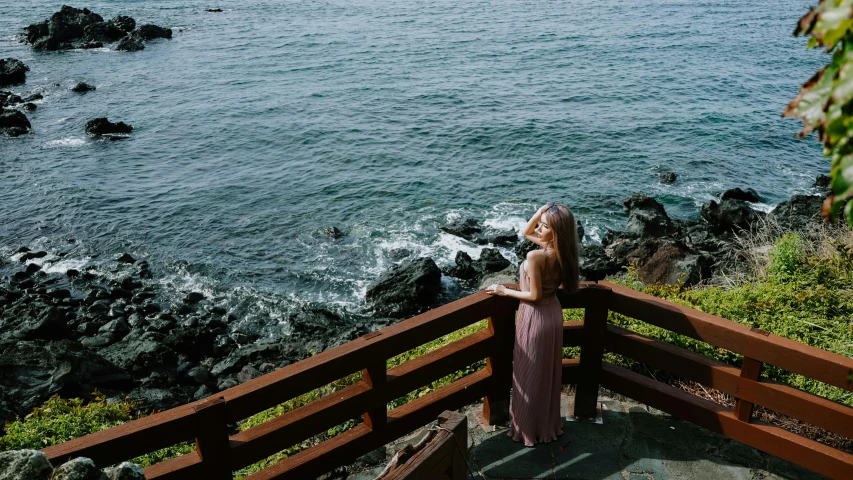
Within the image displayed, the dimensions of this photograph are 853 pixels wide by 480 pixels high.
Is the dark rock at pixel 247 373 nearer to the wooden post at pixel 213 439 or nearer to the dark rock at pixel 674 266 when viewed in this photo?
the wooden post at pixel 213 439

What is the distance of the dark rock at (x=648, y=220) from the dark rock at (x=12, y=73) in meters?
38.2

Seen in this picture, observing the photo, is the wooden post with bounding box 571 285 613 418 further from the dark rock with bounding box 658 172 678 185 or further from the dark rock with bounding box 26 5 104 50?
the dark rock with bounding box 26 5 104 50

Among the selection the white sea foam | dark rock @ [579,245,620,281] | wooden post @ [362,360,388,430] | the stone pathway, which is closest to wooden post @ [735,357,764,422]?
the stone pathway

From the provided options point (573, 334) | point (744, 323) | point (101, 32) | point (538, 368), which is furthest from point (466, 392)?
point (101, 32)

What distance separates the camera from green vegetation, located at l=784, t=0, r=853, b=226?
240 centimetres

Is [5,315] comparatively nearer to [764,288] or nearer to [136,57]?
[764,288]

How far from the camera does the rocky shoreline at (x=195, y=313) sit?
14125mm

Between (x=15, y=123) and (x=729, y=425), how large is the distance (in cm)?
3661

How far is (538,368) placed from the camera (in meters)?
6.80

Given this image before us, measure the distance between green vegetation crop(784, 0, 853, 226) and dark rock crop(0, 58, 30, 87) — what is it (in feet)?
160

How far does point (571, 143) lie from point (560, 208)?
25.8 m

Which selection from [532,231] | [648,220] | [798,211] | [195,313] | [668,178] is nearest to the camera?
[532,231]

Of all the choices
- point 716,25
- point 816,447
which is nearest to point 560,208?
point 816,447

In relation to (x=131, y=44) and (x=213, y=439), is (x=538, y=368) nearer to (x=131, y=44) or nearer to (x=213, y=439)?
(x=213, y=439)
